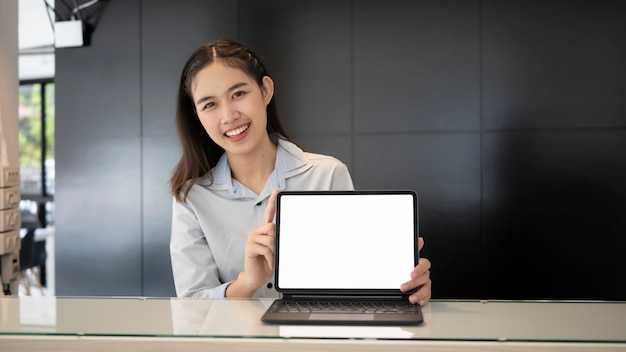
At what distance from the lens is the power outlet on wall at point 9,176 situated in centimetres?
323

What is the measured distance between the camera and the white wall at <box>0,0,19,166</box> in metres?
3.73

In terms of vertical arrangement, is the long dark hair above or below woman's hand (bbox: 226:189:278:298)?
above

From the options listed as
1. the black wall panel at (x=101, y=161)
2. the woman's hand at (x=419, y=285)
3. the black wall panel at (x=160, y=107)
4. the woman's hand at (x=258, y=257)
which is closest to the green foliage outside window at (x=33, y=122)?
the black wall panel at (x=101, y=161)

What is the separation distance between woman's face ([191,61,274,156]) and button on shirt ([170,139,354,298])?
0.11 metres

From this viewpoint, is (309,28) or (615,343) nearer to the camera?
(615,343)

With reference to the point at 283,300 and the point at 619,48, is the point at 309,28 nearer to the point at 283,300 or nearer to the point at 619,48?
the point at 619,48

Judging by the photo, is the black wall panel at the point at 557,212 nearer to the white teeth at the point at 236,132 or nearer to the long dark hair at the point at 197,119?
the long dark hair at the point at 197,119

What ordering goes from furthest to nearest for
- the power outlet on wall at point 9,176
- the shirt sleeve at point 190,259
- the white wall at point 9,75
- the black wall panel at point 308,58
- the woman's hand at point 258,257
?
the black wall panel at point 308,58
the white wall at point 9,75
the power outlet on wall at point 9,176
the shirt sleeve at point 190,259
the woman's hand at point 258,257

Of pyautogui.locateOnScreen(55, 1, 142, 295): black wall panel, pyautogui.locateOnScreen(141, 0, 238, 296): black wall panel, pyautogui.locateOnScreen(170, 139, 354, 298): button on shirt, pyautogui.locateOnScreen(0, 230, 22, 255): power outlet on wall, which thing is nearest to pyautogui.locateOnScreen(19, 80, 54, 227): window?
pyautogui.locateOnScreen(55, 1, 142, 295): black wall panel

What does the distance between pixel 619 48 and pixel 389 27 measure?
1409mm

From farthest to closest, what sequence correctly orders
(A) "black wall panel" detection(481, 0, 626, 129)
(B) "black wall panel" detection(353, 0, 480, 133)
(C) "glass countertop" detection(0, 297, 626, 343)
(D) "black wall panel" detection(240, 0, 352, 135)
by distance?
1. (D) "black wall panel" detection(240, 0, 352, 135)
2. (B) "black wall panel" detection(353, 0, 480, 133)
3. (A) "black wall panel" detection(481, 0, 626, 129)
4. (C) "glass countertop" detection(0, 297, 626, 343)

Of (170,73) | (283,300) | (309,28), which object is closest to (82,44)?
(170,73)

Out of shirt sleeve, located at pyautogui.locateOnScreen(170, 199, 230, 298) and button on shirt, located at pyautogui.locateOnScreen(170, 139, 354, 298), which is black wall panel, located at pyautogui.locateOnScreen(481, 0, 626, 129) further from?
shirt sleeve, located at pyautogui.locateOnScreen(170, 199, 230, 298)

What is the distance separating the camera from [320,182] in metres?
2.04
